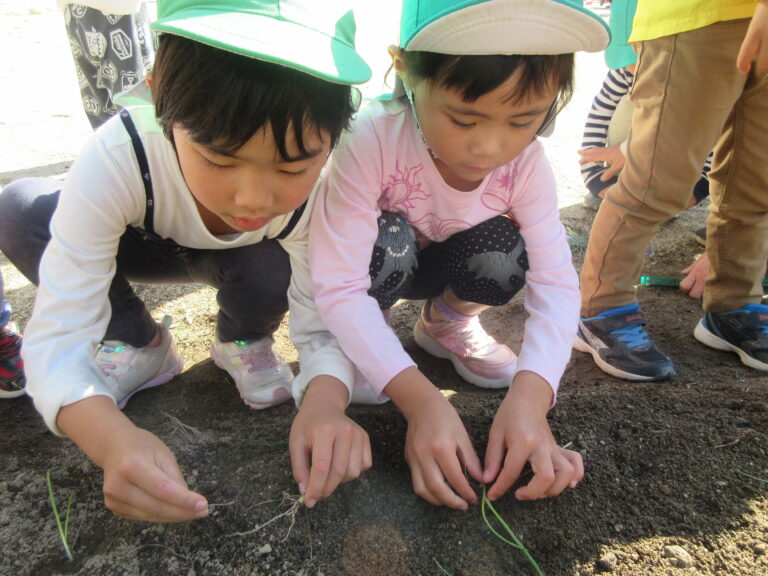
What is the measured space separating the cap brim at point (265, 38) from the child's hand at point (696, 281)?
204cm

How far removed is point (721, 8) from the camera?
164cm

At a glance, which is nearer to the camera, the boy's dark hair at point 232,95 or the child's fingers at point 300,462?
the boy's dark hair at point 232,95

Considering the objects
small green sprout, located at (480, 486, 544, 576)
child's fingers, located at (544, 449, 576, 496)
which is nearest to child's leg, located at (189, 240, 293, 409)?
small green sprout, located at (480, 486, 544, 576)

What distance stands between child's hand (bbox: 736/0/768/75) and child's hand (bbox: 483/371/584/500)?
1.09 meters

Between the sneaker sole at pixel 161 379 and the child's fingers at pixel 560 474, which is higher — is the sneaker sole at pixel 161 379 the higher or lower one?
the lower one

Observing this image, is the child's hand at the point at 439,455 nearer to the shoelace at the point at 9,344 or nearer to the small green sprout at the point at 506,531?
the small green sprout at the point at 506,531

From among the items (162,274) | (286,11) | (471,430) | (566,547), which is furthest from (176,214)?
(566,547)

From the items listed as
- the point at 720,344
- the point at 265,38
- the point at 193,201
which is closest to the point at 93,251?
the point at 193,201

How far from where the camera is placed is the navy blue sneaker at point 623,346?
1937 millimetres

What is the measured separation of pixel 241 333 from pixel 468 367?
714 mm

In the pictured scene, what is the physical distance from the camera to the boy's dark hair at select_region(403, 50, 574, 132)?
1.19 meters

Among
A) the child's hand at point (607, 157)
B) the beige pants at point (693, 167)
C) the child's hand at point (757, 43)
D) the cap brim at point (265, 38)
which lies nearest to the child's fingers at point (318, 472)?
the cap brim at point (265, 38)

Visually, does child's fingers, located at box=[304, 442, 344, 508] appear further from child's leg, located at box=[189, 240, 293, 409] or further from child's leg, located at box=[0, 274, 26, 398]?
child's leg, located at box=[0, 274, 26, 398]

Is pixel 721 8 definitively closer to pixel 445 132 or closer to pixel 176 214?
pixel 445 132
